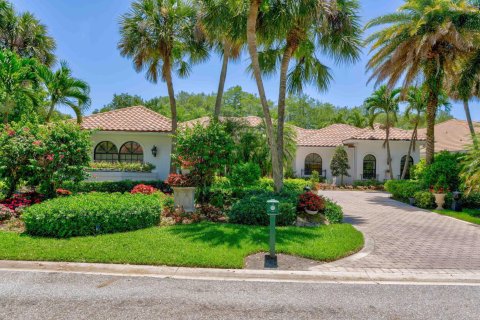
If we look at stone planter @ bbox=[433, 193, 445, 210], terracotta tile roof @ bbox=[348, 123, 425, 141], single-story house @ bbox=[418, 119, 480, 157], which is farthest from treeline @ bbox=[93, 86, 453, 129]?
stone planter @ bbox=[433, 193, 445, 210]

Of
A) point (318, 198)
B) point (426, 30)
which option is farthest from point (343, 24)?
point (426, 30)

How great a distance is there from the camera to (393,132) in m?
28.2

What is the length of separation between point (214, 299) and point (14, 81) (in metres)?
15.4

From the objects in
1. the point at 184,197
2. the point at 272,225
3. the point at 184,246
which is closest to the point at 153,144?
the point at 184,197

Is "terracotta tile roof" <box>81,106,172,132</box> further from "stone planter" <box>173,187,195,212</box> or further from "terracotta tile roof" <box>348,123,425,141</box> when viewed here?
"terracotta tile roof" <box>348,123,425,141</box>

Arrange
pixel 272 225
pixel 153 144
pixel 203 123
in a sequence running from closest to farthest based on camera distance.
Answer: pixel 272 225
pixel 203 123
pixel 153 144

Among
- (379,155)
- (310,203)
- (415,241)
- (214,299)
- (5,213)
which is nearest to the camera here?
(214,299)

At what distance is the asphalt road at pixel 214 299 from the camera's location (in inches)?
169

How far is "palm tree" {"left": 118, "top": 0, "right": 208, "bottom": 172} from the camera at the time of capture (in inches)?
605

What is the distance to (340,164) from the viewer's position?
2630 cm

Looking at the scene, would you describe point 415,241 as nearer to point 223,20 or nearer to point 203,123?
point 223,20

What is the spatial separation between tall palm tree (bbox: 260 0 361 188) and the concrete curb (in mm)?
5792

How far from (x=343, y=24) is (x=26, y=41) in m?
21.3

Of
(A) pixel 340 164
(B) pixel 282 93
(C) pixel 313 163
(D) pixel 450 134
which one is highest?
(D) pixel 450 134
